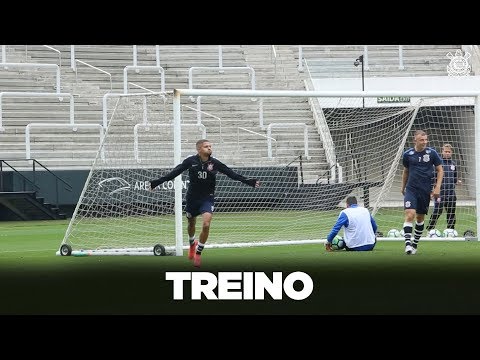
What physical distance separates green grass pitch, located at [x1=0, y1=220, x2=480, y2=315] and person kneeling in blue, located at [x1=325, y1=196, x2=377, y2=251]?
25 centimetres

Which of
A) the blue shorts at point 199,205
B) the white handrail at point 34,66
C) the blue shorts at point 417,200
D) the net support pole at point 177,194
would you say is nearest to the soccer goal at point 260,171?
the net support pole at point 177,194

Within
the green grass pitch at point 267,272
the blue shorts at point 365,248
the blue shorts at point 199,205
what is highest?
the blue shorts at point 199,205

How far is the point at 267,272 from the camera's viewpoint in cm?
1373

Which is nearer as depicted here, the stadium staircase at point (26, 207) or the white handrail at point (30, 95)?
the stadium staircase at point (26, 207)

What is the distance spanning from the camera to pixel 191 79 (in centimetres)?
3450

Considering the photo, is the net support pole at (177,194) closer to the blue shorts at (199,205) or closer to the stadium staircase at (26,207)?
the blue shorts at (199,205)

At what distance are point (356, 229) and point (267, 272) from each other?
3.60m

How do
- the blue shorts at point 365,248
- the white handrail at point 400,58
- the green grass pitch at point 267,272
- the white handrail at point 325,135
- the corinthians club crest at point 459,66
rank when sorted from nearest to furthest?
the green grass pitch at point 267,272 → the blue shorts at point 365,248 → the white handrail at point 325,135 → the corinthians club crest at point 459,66 → the white handrail at point 400,58

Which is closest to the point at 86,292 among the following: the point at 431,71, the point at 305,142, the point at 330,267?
the point at 330,267

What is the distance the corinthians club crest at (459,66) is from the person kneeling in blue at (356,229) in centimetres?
2038

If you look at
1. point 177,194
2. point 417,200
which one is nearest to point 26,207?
point 177,194

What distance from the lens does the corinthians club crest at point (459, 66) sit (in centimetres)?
3653

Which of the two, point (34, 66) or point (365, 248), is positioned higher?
point (34, 66)

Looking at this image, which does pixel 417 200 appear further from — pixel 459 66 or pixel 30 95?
pixel 459 66
